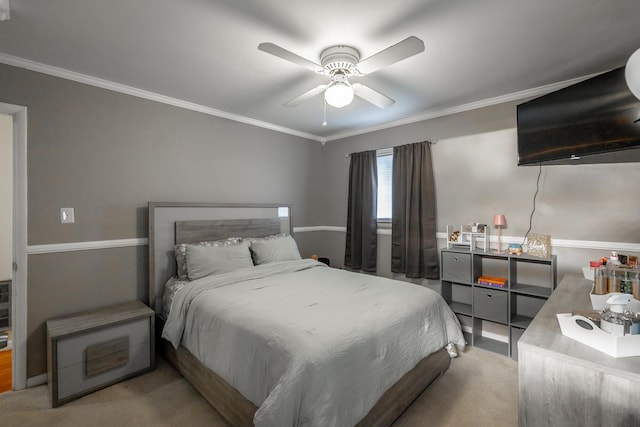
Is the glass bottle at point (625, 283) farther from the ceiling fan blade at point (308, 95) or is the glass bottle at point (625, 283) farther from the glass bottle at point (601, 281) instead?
the ceiling fan blade at point (308, 95)

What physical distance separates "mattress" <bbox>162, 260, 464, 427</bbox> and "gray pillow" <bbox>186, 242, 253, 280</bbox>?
15 cm

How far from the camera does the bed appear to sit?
1.44 m

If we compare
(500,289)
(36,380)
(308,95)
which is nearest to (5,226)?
(36,380)

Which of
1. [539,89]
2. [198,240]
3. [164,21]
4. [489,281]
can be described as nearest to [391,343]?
[489,281]

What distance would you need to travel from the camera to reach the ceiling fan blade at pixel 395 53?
1630 mm

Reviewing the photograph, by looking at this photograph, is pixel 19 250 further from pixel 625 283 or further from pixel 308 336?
pixel 625 283

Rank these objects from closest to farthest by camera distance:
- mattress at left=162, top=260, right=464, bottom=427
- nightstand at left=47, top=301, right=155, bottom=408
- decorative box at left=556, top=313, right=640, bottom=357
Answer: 1. decorative box at left=556, top=313, right=640, bottom=357
2. mattress at left=162, top=260, right=464, bottom=427
3. nightstand at left=47, top=301, right=155, bottom=408

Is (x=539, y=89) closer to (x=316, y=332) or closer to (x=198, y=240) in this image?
(x=316, y=332)

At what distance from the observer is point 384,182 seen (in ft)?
13.2

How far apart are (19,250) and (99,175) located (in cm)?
81

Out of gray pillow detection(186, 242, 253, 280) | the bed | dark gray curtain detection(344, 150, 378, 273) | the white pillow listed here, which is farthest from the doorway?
dark gray curtain detection(344, 150, 378, 273)

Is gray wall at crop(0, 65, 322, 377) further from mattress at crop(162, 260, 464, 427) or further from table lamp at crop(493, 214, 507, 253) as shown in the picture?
table lamp at crop(493, 214, 507, 253)

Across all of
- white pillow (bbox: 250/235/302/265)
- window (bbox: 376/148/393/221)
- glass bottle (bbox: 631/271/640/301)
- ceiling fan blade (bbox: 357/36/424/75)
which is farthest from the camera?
Answer: window (bbox: 376/148/393/221)

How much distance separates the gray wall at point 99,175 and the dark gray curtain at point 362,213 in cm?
165
